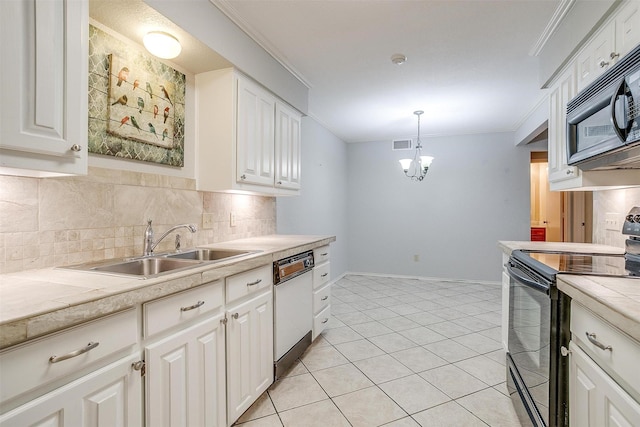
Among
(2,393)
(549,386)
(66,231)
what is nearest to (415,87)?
(549,386)

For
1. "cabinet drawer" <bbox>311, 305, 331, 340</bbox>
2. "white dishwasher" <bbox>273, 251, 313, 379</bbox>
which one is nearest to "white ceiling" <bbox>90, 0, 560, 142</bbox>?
"white dishwasher" <bbox>273, 251, 313, 379</bbox>

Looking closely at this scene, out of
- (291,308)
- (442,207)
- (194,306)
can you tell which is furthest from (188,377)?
(442,207)

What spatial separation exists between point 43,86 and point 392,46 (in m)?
2.26

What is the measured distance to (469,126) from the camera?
4.86 m

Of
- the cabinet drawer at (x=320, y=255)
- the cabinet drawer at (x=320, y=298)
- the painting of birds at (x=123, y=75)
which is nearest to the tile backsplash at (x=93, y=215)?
the painting of birds at (x=123, y=75)

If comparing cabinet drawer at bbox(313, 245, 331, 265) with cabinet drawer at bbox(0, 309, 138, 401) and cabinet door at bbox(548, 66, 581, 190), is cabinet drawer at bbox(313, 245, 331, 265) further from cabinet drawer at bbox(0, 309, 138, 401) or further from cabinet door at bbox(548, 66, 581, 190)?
cabinet door at bbox(548, 66, 581, 190)

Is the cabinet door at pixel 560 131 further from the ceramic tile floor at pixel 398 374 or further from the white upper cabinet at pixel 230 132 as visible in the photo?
the white upper cabinet at pixel 230 132

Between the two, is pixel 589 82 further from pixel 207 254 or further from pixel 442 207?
pixel 442 207

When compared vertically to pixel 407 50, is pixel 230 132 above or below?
below

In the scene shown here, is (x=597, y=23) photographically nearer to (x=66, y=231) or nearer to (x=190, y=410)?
(x=190, y=410)

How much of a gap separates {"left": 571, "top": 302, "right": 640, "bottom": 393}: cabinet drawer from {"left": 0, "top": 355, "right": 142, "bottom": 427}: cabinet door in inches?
61.8

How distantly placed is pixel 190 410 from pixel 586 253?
2446 millimetres

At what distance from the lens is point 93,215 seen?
164 centimetres

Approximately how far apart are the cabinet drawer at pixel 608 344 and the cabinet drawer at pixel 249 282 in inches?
60.0
